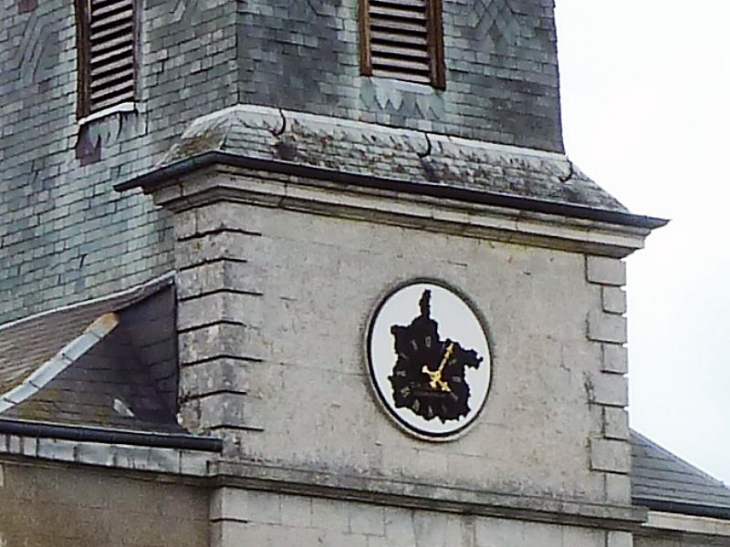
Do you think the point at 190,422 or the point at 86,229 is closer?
the point at 190,422

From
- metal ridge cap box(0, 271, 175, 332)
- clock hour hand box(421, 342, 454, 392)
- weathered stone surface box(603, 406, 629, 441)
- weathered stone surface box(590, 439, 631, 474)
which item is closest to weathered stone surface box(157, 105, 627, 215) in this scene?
metal ridge cap box(0, 271, 175, 332)

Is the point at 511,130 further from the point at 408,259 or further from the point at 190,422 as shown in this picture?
the point at 190,422

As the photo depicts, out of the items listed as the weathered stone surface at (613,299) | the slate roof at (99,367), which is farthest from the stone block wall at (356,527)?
the weathered stone surface at (613,299)

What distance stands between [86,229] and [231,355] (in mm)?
2942

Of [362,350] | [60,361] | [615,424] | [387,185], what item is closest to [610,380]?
[615,424]

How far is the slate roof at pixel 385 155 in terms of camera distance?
26.2 metres

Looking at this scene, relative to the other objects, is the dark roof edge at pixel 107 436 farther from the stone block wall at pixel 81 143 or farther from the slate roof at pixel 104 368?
the stone block wall at pixel 81 143

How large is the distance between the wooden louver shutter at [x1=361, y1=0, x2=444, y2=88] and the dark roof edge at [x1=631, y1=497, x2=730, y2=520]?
14.1 ft

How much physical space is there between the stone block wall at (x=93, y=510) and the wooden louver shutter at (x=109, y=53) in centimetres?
440

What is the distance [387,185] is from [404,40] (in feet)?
5.98

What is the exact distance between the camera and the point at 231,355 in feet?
83.5

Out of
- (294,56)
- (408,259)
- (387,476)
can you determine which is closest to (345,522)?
(387,476)

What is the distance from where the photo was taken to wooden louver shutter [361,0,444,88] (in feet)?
90.0

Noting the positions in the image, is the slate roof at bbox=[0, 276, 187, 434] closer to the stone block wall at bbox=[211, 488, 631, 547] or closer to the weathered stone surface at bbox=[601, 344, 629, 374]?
the stone block wall at bbox=[211, 488, 631, 547]
